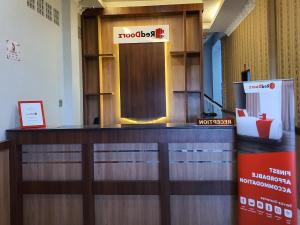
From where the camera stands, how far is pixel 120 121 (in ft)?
19.7

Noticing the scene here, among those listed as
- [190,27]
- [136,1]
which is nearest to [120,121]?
[190,27]

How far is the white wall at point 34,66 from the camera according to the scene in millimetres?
3178

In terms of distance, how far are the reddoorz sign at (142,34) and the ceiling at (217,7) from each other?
636 millimetres

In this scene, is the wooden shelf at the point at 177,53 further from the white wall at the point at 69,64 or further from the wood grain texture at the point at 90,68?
the white wall at the point at 69,64

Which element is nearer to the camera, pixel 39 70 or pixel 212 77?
pixel 39 70

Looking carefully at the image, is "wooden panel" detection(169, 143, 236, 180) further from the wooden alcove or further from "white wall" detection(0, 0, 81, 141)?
the wooden alcove

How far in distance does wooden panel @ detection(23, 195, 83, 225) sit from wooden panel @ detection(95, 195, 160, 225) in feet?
0.73

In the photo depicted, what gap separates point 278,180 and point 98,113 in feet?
12.8

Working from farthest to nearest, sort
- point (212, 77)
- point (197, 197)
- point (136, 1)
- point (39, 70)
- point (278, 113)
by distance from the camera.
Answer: point (212, 77) < point (136, 1) < point (39, 70) < point (197, 197) < point (278, 113)

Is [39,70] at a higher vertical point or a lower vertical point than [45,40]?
lower

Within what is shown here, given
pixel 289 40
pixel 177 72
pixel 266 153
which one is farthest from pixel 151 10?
pixel 266 153

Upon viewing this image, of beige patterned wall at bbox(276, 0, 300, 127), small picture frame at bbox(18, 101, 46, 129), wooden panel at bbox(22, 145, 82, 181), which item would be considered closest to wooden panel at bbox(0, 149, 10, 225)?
wooden panel at bbox(22, 145, 82, 181)

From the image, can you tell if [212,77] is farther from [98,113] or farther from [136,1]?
[98,113]

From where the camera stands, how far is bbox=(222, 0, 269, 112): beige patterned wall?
5781 millimetres
